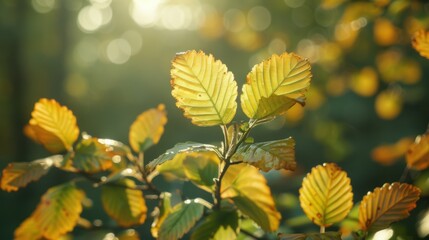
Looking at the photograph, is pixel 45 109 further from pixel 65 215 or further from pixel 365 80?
pixel 365 80

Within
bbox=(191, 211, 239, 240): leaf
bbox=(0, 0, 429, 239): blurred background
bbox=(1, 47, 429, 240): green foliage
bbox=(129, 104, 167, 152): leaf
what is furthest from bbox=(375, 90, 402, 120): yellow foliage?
bbox=(191, 211, 239, 240): leaf

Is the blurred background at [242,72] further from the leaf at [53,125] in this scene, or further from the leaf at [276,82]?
the leaf at [53,125]

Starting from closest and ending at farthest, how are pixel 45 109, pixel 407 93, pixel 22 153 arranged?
1. pixel 45 109
2. pixel 407 93
3. pixel 22 153

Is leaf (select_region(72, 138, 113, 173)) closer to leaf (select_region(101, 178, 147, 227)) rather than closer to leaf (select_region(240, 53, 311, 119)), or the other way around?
leaf (select_region(101, 178, 147, 227))

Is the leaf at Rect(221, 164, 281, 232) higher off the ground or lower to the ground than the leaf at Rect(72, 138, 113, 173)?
lower

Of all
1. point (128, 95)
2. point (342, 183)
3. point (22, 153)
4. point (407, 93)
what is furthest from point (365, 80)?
point (128, 95)

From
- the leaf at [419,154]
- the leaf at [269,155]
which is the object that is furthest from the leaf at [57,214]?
the leaf at [419,154]

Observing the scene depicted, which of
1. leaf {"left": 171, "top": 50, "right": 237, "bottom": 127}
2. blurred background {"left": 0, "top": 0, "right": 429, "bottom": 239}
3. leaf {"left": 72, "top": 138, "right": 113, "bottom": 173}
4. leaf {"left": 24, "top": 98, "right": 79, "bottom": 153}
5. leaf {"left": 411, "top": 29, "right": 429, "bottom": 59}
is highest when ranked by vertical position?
leaf {"left": 411, "top": 29, "right": 429, "bottom": 59}
